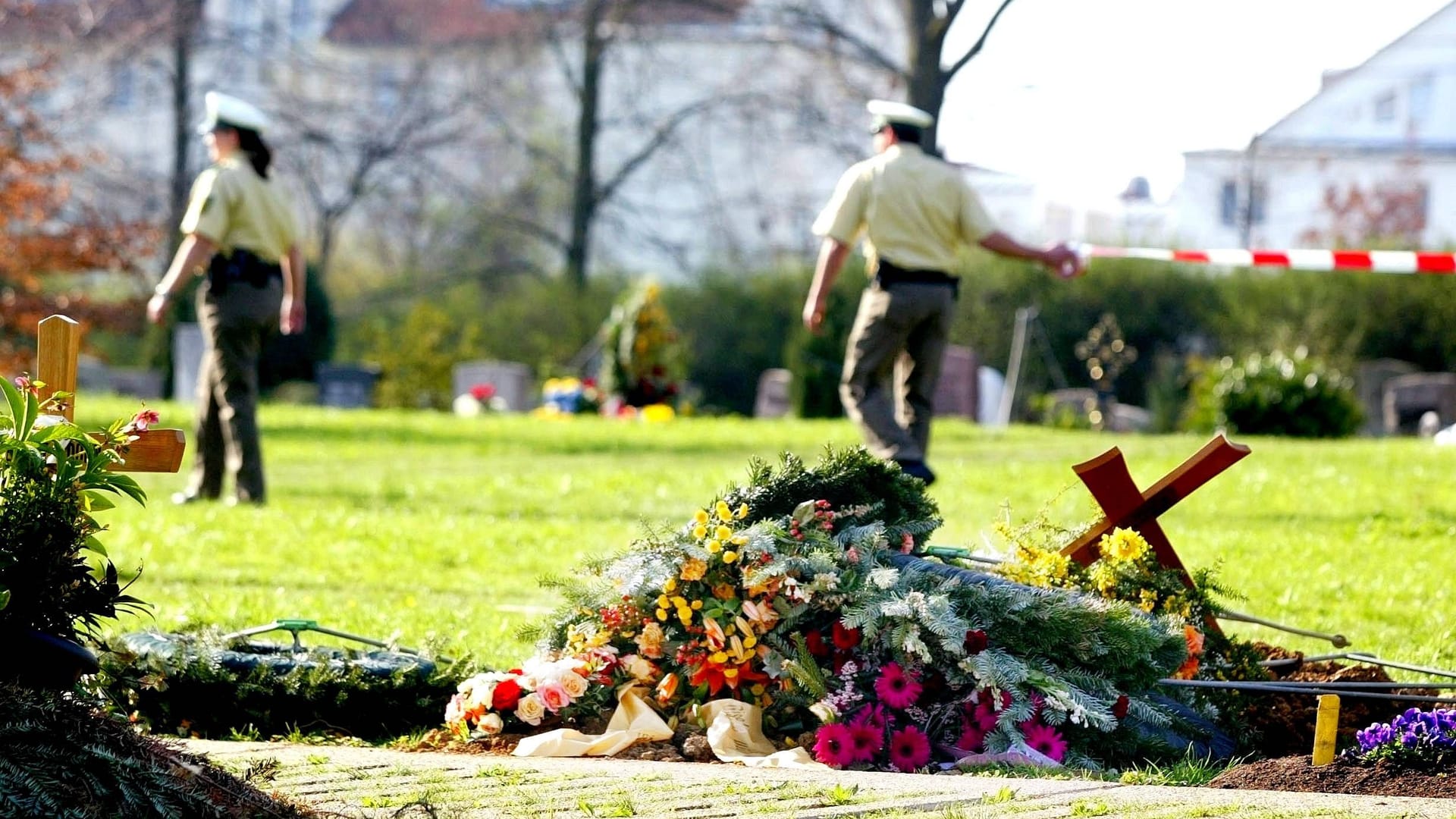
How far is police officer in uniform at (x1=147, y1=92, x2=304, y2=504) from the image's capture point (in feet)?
33.7

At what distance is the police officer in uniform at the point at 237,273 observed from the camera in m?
10.3

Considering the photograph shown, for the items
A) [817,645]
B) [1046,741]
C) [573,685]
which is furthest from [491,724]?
[1046,741]

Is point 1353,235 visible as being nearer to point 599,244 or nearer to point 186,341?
point 599,244

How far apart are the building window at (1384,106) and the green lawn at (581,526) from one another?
104 ft

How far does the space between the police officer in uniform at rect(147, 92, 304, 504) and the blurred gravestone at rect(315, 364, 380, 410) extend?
17121 millimetres

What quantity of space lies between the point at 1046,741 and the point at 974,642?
348 mm

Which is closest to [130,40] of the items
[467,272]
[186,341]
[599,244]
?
[186,341]

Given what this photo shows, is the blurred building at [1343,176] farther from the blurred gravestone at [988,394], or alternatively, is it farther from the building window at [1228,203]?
the blurred gravestone at [988,394]

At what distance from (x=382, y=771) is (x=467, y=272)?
37.3m

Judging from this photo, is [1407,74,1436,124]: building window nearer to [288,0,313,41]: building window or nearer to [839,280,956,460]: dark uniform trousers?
[288,0,313,41]: building window

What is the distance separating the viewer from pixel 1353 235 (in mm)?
38406

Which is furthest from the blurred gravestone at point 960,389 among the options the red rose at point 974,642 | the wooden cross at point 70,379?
the wooden cross at point 70,379

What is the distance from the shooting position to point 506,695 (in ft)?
16.8

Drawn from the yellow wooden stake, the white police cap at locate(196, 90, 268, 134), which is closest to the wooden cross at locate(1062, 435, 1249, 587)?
the yellow wooden stake
